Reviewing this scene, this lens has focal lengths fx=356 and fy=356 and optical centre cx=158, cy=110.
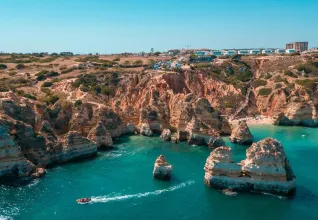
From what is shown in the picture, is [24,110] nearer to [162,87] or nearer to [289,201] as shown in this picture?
[162,87]

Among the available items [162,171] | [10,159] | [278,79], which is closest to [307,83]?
[278,79]

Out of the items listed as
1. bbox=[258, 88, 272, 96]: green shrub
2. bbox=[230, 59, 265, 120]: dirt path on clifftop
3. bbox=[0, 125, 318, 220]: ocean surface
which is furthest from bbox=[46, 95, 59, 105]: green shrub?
bbox=[258, 88, 272, 96]: green shrub

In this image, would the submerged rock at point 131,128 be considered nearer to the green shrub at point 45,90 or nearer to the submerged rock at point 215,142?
the submerged rock at point 215,142

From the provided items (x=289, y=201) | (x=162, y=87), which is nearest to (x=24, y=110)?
(x=162, y=87)

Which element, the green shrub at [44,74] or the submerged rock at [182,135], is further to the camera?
the green shrub at [44,74]

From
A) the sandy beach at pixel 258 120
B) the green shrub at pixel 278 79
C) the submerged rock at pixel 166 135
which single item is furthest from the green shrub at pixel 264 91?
the submerged rock at pixel 166 135
